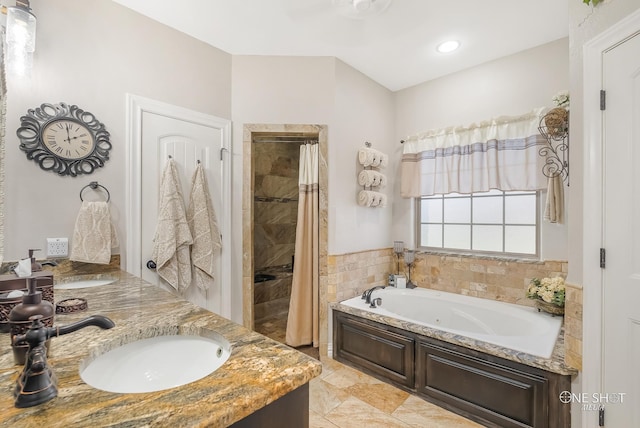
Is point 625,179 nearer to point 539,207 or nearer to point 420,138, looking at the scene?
point 539,207

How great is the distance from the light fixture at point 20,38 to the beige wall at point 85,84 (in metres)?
0.13

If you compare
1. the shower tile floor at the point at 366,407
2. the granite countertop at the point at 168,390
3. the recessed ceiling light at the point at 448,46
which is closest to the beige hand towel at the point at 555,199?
the recessed ceiling light at the point at 448,46

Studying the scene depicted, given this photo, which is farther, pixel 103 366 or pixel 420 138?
pixel 420 138

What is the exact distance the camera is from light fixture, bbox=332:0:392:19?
189 centimetres

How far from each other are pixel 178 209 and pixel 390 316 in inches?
72.5

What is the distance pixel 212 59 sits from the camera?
2.50 m

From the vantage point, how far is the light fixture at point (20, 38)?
146 cm

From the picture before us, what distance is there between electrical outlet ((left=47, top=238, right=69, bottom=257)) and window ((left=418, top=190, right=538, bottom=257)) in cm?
310

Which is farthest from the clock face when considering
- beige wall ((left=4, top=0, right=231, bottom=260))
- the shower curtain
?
the shower curtain

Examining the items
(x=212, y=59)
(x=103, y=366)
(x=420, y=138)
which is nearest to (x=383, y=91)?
(x=420, y=138)

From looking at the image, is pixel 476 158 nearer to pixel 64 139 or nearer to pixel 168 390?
pixel 168 390

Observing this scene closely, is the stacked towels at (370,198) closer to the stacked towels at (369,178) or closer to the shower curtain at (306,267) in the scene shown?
the stacked towels at (369,178)

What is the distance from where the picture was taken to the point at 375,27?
7.49ft

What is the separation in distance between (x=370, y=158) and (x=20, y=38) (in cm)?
249
